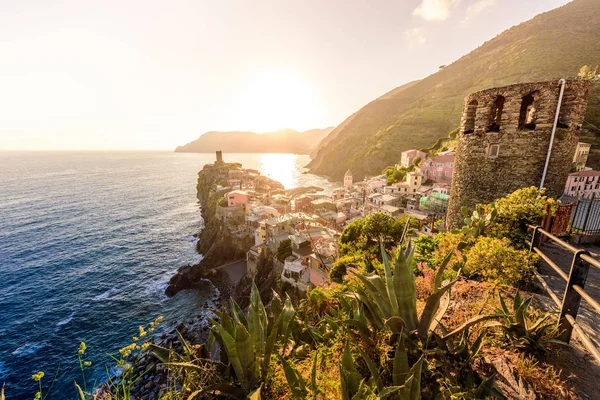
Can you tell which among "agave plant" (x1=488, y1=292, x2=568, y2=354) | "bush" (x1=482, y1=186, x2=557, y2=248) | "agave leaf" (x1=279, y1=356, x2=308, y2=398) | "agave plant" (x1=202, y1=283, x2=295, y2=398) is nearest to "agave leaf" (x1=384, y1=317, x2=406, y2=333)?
"agave plant" (x1=488, y1=292, x2=568, y2=354)

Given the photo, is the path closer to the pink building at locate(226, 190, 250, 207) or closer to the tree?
A: the tree

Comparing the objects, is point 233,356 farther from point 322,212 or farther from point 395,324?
point 322,212

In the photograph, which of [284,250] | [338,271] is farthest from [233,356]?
[284,250]

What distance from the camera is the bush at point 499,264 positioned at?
16.7 feet

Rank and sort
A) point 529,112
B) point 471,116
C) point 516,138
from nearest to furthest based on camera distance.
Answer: point 516,138
point 529,112
point 471,116

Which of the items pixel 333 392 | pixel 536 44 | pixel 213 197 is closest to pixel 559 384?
pixel 333 392

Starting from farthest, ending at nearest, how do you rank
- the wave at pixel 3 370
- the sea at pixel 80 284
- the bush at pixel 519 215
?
the sea at pixel 80 284 < the wave at pixel 3 370 < the bush at pixel 519 215

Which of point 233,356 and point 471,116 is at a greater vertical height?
point 471,116

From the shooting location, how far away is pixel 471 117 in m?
9.91

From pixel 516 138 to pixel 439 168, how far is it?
39.0 m

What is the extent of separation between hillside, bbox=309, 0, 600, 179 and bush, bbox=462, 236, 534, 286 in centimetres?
4131

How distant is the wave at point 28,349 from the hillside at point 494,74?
61778 millimetres

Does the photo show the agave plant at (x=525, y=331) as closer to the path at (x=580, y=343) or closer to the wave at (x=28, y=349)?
the path at (x=580, y=343)

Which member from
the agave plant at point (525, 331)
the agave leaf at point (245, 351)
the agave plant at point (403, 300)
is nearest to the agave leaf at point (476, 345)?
the agave plant at point (403, 300)
